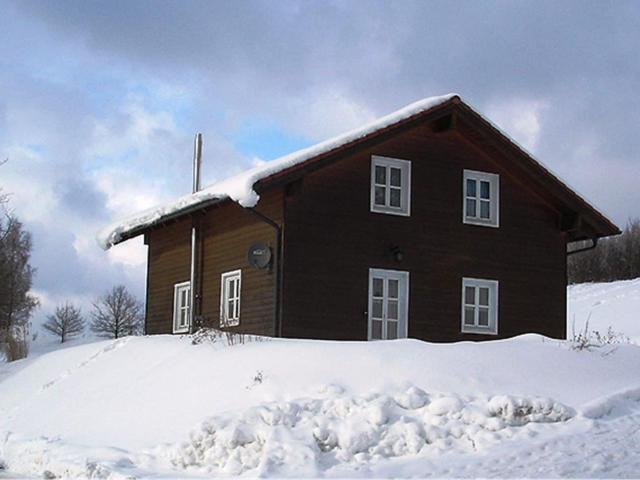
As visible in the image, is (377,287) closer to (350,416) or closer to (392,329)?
(392,329)

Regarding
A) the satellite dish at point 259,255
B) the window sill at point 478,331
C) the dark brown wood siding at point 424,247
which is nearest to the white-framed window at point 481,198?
the dark brown wood siding at point 424,247

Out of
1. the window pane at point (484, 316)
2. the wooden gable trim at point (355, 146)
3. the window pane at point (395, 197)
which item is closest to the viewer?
the wooden gable trim at point (355, 146)

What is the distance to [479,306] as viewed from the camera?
69.3 ft

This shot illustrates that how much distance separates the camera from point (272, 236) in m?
19.3

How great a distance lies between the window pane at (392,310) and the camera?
20.0 metres

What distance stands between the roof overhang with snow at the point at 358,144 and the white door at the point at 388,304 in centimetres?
277

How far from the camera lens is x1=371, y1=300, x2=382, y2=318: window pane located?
19.8 meters

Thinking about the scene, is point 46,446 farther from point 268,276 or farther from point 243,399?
point 268,276

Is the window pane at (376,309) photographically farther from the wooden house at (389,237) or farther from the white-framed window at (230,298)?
the white-framed window at (230,298)

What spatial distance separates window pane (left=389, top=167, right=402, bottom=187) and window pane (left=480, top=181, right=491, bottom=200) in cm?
211

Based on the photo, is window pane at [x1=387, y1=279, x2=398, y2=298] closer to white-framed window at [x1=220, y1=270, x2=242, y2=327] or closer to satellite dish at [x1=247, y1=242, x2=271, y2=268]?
satellite dish at [x1=247, y1=242, x2=271, y2=268]

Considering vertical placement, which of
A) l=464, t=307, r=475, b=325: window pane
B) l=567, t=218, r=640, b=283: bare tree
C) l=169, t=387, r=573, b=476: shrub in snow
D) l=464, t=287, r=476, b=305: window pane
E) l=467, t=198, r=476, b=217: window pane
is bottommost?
l=169, t=387, r=573, b=476: shrub in snow

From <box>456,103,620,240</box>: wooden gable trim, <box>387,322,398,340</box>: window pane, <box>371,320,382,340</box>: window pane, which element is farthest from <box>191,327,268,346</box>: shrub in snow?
<box>456,103,620,240</box>: wooden gable trim

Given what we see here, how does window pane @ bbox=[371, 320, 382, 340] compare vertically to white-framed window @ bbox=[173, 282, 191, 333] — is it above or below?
below
